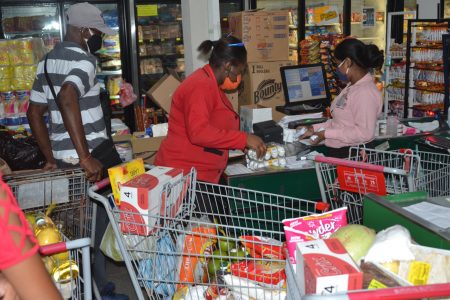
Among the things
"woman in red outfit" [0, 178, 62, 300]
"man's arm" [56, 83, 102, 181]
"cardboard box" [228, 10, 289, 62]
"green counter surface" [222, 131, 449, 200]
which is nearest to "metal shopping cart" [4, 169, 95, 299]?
"man's arm" [56, 83, 102, 181]

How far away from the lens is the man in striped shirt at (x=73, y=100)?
120 inches

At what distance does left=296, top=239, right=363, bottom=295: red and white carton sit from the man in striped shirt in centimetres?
164

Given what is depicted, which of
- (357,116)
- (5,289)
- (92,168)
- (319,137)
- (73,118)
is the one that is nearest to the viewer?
(5,289)

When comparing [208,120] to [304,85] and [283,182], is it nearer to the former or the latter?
[283,182]

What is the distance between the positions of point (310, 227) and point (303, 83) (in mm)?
3586

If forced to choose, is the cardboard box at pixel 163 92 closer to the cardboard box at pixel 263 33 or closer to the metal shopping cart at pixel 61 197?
the cardboard box at pixel 263 33

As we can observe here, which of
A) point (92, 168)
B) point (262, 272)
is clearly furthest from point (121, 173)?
point (262, 272)

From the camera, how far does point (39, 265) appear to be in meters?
1.14

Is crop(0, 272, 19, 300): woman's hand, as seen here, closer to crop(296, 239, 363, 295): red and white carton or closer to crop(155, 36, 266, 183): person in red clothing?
crop(296, 239, 363, 295): red and white carton

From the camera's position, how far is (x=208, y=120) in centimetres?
317

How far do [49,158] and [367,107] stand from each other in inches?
86.4

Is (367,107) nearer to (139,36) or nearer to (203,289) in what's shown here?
(203,289)

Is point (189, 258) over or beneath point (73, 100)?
beneath

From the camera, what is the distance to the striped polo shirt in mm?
3213
